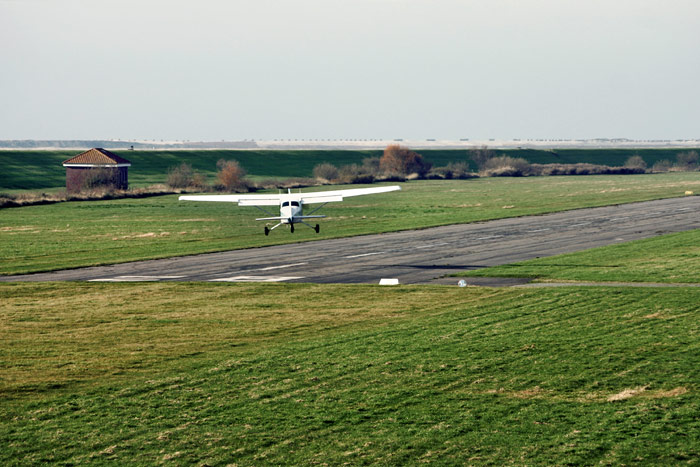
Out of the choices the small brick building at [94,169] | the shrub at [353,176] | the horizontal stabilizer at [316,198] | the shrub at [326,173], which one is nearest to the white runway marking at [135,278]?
the horizontal stabilizer at [316,198]

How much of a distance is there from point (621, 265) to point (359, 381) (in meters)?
27.6

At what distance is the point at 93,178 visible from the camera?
12394 cm

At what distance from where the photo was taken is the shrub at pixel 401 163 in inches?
7475

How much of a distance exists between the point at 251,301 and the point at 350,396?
16.5 meters

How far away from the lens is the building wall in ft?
406

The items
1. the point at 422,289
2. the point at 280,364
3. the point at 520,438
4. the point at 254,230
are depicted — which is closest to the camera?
the point at 520,438

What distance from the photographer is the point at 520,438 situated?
1784 centimetres

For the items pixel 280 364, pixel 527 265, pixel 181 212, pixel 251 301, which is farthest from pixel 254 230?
pixel 280 364

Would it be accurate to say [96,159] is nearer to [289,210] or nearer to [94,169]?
[94,169]

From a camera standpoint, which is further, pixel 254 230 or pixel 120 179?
pixel 120 179

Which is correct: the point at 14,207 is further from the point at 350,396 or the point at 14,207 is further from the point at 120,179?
the point at 350,396

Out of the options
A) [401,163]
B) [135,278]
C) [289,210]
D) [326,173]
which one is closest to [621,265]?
[289,210]

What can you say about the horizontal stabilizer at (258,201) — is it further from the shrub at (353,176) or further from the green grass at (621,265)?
the shrub at (353,176)

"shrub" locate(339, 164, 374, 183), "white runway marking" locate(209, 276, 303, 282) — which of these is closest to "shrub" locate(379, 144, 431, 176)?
"shrub" locate(339, 164, 374, 183)
